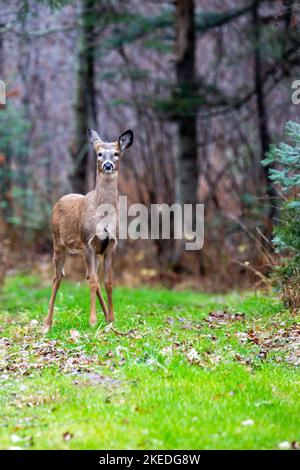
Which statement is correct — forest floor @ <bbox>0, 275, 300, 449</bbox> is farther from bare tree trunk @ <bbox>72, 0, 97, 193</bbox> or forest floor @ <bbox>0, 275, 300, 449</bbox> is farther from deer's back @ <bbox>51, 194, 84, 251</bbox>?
bare tree trunk @ <bbox>72, 0, 97, 193</bbox>

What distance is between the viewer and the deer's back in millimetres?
10000

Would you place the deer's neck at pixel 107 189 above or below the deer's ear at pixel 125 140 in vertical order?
below

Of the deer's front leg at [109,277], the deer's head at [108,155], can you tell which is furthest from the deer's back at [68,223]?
the deer's head at [108,155]

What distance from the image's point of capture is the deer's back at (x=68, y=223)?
10.0 meters

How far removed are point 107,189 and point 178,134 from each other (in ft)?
28.7

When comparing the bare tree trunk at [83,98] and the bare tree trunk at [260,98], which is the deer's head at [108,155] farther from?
the bare tree trunk at [83,98]

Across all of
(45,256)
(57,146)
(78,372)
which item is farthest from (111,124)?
(78,372)

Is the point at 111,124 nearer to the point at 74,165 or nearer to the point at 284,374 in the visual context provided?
the point at 74,165

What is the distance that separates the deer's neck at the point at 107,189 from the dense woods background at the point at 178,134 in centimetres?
543

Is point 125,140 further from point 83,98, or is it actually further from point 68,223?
point 83,98

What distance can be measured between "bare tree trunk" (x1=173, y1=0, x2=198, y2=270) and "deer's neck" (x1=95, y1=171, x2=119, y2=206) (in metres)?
8.04

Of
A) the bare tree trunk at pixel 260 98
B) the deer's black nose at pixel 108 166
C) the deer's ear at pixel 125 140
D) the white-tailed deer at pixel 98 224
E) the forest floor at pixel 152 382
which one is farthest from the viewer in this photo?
the bare tree trunk at pixel 260 98

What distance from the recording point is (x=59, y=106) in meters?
29.2

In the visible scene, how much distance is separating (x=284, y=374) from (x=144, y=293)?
808 cm
